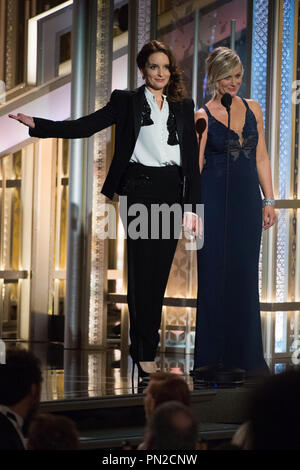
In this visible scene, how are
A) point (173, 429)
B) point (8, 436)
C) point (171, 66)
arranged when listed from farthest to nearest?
1. point (171, 66)
2. point (8, 436)
3. point (173, 429)

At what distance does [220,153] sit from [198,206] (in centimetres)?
31

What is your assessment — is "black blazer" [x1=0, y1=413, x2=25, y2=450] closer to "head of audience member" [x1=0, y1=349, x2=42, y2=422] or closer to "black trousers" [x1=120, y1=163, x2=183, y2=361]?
"head of audience member" [x1=0, y1=349, x2=42, y2=422]

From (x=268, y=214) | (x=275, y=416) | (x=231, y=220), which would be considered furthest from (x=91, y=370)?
(x=275, y=416)

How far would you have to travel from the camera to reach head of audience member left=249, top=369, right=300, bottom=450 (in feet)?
5.43

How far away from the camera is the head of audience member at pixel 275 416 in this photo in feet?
5.43

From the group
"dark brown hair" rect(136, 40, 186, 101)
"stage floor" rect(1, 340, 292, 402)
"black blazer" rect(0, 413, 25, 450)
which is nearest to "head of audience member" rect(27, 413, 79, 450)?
"black blazer" rect(0, 413, 25, 450)

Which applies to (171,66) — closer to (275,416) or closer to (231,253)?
(231,253)

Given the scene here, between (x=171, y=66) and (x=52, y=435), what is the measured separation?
219cm

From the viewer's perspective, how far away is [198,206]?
394 centimetres

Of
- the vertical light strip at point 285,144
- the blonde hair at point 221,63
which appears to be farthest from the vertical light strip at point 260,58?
the blonde hair at point 221,63

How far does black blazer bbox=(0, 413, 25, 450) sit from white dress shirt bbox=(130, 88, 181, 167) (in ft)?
5.68

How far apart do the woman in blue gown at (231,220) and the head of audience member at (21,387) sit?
180 cm

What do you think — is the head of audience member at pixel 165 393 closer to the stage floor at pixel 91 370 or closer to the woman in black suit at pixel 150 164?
the stage floor at pixel 91 370

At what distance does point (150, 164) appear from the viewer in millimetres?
3713
